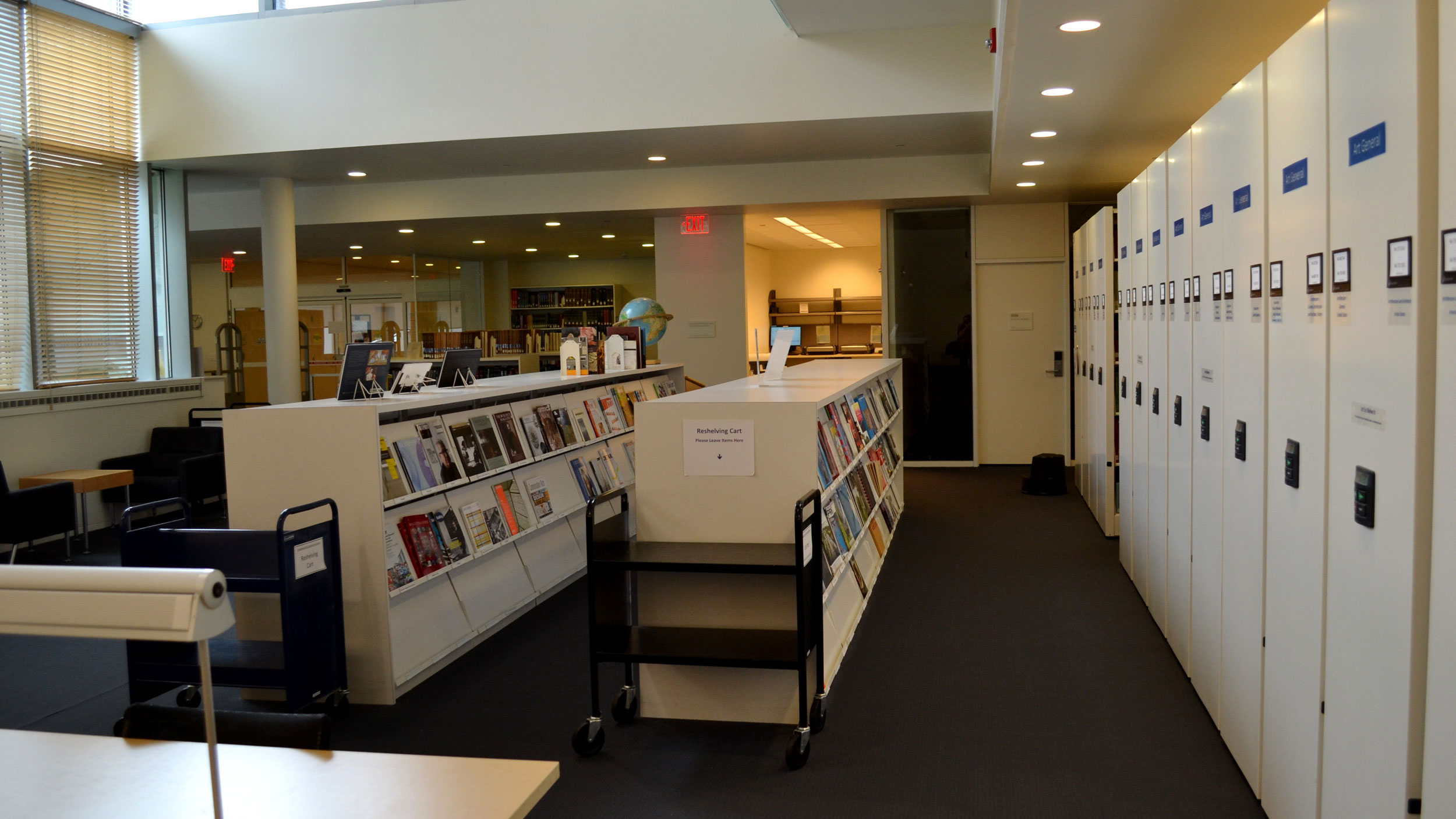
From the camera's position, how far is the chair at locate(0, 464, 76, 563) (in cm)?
653

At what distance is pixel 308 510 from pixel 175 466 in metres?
5.54

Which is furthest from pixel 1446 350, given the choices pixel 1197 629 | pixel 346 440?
pixel 346 440

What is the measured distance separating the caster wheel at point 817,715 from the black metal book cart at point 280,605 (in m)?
2.01

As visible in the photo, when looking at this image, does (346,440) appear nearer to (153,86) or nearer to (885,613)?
(885,613)

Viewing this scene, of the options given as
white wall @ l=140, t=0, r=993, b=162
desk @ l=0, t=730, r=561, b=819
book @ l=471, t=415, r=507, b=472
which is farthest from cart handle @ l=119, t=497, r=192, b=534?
white wall @ l=140, t=0, r=993, b=162

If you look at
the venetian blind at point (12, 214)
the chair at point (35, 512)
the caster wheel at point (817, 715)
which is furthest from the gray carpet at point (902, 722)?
the venetian blind at point (12, 214)

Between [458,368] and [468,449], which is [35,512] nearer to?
[458,368]

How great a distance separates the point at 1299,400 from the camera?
109 inches

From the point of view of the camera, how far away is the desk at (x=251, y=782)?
163 centimetres

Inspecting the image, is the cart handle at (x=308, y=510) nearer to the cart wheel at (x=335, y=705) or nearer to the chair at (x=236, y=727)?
the cart wheel at (x=335, y=705)

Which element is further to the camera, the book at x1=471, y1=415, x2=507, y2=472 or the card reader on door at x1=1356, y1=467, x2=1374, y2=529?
the book at x1=471, y1=415, x2=507, y2=472

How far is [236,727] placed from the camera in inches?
83.7

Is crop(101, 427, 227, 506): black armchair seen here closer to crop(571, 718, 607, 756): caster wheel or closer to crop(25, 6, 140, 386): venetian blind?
crop(25, 6, 140, 386): venetian blind

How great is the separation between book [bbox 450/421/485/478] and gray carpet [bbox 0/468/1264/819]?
2.99 feet
